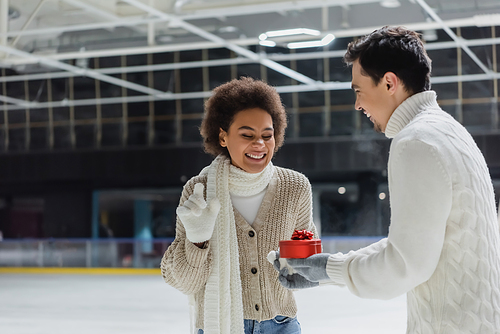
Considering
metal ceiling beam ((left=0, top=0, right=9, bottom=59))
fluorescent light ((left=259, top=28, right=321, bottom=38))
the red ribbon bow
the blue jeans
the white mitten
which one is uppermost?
metal ceiling beam ((left=0, top=0, right=9, bottom=59))

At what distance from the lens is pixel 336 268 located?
1.58 meters

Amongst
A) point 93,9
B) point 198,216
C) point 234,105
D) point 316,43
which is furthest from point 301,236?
point 316,43

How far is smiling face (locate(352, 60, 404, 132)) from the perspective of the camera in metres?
1.65

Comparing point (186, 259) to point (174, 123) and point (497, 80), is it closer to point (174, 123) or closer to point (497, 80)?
point (497, 80)

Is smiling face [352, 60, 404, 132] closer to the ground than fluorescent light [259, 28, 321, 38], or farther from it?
closer to the ground

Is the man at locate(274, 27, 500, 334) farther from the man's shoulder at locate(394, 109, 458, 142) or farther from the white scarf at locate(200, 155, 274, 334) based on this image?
the white scarf at locate(200, 155, 274, 334)

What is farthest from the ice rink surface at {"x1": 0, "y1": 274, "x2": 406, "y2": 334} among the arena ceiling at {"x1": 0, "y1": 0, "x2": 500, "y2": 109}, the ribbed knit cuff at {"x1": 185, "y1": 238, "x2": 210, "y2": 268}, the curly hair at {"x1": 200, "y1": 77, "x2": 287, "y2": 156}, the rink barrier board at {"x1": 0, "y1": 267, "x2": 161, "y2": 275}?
the ribbed knit cuff at {"x1": 185, "y1": 238, "x2": 210, "y2": 268}

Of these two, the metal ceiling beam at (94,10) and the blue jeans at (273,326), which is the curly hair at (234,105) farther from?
the metal ceiling beam at (94,10)

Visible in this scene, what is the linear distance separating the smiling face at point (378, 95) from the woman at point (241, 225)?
58 centimetres

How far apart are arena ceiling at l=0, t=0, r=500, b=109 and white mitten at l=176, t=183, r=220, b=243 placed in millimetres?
7260

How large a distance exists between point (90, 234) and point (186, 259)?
21.9m

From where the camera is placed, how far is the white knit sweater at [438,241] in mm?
1432

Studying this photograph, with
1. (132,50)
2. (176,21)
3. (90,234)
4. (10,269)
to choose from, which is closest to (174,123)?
(90,234)

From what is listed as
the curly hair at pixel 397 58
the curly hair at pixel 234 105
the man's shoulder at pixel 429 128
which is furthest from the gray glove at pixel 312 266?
the curly hair at pixel 234 105
